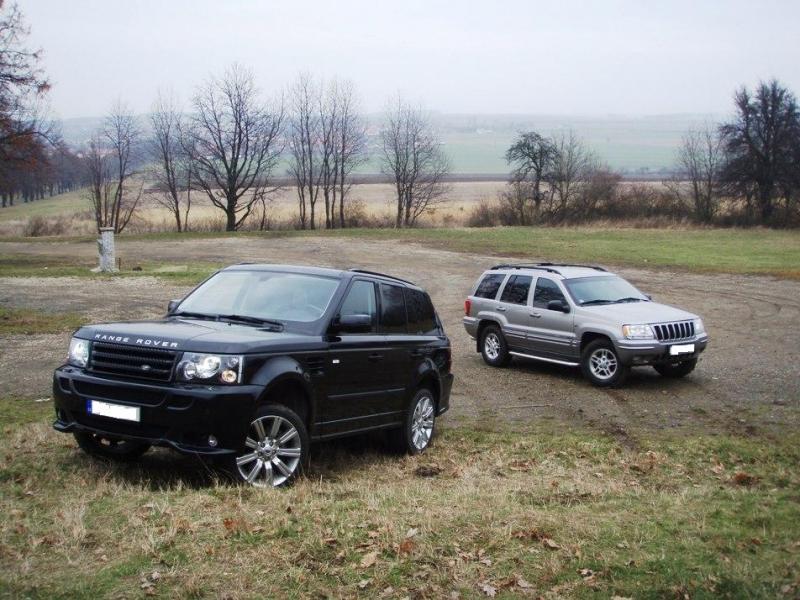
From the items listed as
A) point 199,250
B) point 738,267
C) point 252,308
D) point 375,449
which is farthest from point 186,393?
point 199,250

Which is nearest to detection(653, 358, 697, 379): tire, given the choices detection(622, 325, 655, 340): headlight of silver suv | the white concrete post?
detection(622, 325, 655, 340): headlight of silver suv

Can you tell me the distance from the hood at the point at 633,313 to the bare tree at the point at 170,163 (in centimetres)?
5237

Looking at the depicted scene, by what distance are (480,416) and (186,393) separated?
5.95 meters

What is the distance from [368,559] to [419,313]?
5.11 metres

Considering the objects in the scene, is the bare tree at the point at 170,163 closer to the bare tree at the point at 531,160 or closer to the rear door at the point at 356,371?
the bare tree at the point at 531,160

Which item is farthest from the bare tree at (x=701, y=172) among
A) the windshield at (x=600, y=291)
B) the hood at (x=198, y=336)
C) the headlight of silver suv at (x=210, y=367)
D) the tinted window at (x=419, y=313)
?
the headlight of silver suv at (x=210, y=367)

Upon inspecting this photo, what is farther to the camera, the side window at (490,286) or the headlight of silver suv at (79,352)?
the side window at (490,286)

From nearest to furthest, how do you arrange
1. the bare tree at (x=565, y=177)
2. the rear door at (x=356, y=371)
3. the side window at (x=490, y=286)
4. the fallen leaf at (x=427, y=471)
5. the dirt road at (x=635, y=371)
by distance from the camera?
the rear door at (x=356, y=371)
the fallen leaf at (x=427, y=471)
the dirt road at (x=635, y=371)
the side window at (x=490, y=286)
the bare tree at (x=565, y=177)

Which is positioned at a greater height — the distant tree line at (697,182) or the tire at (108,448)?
the distant tree line at (697,182)

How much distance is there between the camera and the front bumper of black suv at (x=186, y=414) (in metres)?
6.64

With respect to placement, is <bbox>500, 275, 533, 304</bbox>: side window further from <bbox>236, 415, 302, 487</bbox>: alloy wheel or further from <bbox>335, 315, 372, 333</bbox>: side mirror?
<bbox>236, 415, 302, 487</bbox>: alloy wheel

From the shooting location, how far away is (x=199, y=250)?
1705 inches

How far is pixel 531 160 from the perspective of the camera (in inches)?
2469

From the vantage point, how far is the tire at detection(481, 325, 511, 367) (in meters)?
15.9
